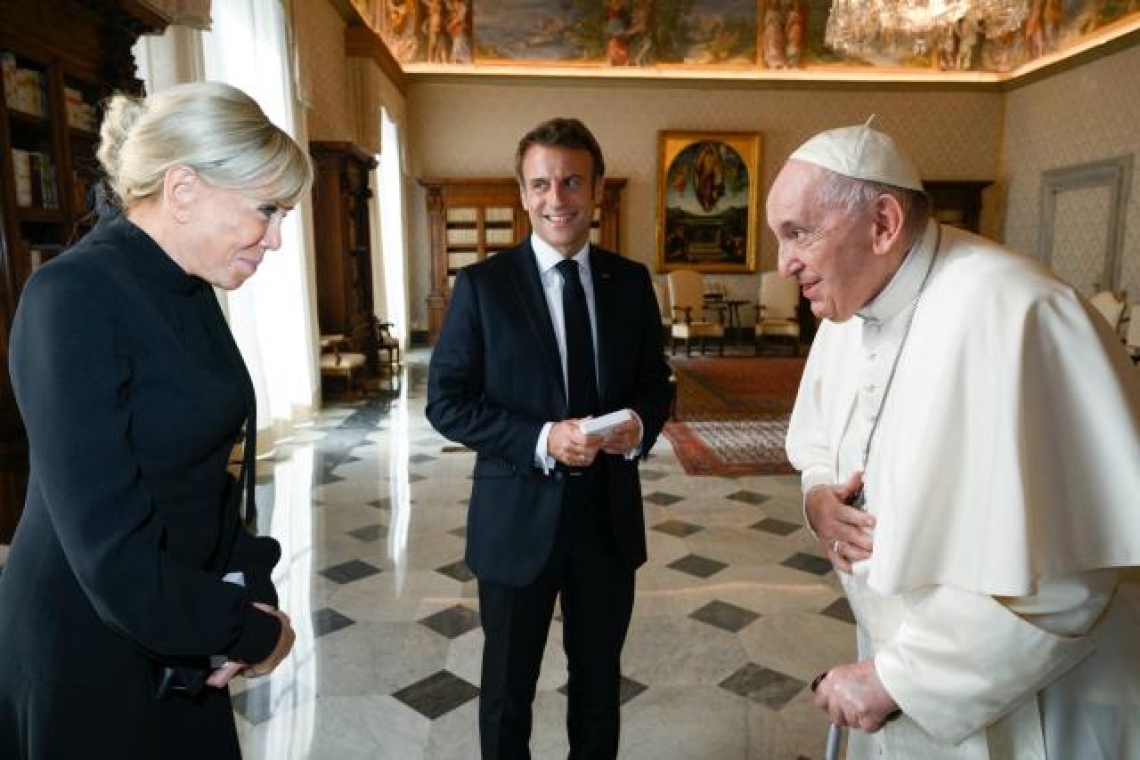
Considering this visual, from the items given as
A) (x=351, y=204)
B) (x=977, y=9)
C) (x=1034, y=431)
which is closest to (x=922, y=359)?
(x=1034, y=431)

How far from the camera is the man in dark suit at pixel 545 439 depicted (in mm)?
1938

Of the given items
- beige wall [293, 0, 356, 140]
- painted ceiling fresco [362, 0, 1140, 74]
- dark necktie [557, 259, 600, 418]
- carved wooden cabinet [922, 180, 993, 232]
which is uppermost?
painted ceiling fresco [362, 0, 1140, 74]

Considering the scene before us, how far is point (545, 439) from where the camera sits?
6.19 ft

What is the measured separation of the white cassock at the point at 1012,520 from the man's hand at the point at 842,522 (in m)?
0.13

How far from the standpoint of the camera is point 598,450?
1.91 meters

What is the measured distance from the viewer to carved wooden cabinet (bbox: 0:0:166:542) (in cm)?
354

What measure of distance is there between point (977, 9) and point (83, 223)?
9.29 m

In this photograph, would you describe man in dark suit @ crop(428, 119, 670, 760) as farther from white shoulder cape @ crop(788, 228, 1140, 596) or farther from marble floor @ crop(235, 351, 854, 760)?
white shoulder cape @ crop(788, 228, 1140, 596)

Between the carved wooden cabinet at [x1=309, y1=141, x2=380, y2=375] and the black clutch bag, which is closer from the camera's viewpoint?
the black clutch bag

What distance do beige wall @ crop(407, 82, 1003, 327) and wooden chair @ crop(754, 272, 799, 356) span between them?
752 mm

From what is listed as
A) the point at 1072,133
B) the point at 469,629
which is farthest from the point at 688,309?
the point at 469,629

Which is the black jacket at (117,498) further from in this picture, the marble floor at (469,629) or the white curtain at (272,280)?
the white curtain at (272,280)

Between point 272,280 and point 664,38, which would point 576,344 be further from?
point 664,38

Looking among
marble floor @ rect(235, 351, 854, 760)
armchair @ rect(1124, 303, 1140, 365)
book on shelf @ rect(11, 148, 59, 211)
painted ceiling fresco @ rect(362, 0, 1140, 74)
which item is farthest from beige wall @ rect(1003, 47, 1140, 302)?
book on shelf @ rect(11, 148, 59, 211)
